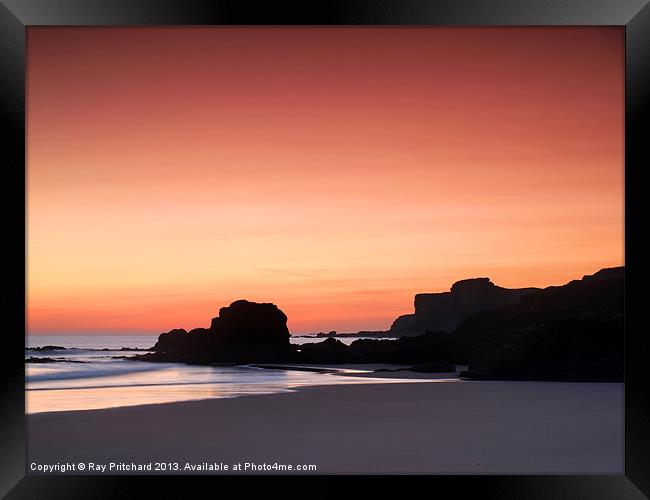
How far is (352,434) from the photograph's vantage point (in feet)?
19.5

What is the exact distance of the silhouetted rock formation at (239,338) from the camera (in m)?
11.6

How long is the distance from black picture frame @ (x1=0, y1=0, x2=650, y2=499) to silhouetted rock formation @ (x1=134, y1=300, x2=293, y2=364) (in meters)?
7.52

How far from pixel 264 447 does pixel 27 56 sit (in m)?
3.24

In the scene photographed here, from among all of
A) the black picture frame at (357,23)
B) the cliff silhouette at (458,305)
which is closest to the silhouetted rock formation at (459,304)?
the cliff silhouette at (458,305)

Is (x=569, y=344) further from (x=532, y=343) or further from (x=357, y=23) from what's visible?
(x=357, y=23)

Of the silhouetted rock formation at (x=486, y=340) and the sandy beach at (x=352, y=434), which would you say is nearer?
the sandy beach at (x=352, y=434)

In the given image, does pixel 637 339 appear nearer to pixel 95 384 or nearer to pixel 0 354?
pixel 0 354

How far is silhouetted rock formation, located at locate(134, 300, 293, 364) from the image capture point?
1159cm

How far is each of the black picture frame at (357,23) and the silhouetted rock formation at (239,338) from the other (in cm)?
752

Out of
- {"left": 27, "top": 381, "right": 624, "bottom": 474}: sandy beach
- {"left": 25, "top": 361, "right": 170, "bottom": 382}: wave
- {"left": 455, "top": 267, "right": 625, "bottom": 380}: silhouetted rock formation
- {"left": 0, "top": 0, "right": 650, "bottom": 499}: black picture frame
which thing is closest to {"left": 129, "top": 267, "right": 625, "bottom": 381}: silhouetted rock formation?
{"left": 455, "top": 267, "right": 625, "bottom": 380}: silhouetted rock formation

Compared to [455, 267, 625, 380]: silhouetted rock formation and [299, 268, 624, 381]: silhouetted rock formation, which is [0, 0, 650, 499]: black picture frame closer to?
[299, 268, 624, 381]: silhouetted rock formation

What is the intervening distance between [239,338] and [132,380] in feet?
12.2

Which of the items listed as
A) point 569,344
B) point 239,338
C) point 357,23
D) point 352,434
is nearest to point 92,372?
point 239,338

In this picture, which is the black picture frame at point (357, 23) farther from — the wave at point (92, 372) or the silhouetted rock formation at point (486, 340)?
the wave at point (92, 372)
